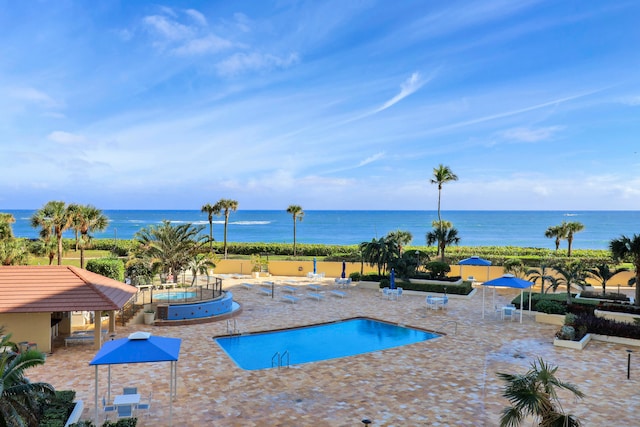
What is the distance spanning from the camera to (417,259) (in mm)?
28812

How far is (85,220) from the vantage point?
1145 inches

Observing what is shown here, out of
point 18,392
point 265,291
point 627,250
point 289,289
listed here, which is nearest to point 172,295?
point 265,291

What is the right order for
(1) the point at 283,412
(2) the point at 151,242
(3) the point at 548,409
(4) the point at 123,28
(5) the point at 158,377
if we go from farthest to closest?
(2) the point at 151,242 < (4) the point at 123,28 < (5) the point at 158,377 < (1) the point at 283,412 < (3) the point at 548,409

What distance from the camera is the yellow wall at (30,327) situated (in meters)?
15.0

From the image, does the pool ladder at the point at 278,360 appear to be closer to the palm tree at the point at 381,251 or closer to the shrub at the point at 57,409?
the shrub at the point at 57,409

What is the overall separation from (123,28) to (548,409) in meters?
21.6

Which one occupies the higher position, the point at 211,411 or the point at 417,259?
the point at 417,259

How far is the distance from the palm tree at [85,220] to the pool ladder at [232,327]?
568 inches

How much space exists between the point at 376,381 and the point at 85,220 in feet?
78.6

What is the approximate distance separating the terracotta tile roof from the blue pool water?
446 cm

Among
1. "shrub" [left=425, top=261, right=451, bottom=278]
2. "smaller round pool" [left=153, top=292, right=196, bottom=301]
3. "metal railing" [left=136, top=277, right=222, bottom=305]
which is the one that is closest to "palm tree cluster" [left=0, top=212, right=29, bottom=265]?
"metal railing" [left=136, top=277, right=222, bottom=305]

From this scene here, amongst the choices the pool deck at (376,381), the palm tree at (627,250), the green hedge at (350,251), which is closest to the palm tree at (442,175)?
the green hedge at (350,251)

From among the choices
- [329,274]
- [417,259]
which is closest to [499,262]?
[417,259]

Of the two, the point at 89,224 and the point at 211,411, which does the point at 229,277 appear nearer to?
the point at 89,224
